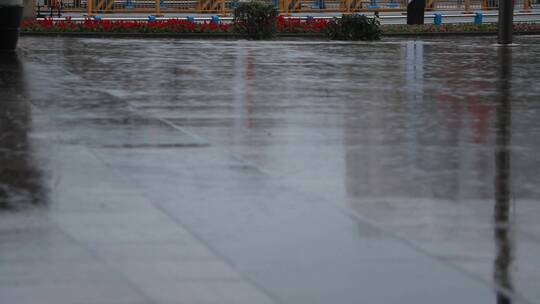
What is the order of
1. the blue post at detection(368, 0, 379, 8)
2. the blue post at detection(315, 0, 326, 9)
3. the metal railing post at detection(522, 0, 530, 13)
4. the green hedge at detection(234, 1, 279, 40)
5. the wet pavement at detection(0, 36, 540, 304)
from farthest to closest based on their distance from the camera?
1. the metal railing post at detection(522, 0, 530, 13)
2. the blue post at detection(315, 0, 326, 9)
3. the blue post at detection(368, 0, 379, 8)
4. the green hedge at detection(234, 1, 279, 40)
5. the wet pavement at detection(0, 36, 540, 304)

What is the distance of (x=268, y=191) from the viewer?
10211mm

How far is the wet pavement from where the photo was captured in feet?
24.3

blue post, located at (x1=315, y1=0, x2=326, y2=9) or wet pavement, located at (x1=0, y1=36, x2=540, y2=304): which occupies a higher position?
blue post, located at (x1=315, y1=0, x2=326, y2=9)

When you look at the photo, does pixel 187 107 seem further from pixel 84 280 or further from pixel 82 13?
pixel 82 13

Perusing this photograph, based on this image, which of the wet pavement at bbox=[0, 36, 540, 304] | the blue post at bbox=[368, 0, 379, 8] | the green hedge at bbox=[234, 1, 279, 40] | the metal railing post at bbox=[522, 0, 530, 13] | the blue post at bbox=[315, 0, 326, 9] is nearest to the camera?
the wet pavement at bbox=[0, 36, 540, 304]

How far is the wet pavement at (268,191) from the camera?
24.3ft

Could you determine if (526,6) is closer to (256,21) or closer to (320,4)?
(320,4)

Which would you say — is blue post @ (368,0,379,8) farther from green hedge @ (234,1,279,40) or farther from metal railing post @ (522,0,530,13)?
green hedge @ (234,1,279,40)

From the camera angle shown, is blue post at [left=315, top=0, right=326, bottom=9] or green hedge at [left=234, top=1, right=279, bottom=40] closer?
green hedge at [left=234, top=1, right=279, bottom=40]

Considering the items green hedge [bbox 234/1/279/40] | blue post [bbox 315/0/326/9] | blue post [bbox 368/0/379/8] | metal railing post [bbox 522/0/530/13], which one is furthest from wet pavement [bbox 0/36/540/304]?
metal railing post [bbox 522/0/530/13]

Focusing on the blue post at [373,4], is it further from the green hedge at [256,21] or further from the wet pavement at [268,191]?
the wet pavement at [268,191]

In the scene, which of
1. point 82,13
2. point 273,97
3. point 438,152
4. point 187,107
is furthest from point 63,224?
point 82,13

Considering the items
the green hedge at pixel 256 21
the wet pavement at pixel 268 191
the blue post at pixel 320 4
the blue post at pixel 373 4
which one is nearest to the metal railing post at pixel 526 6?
the blue post at pixel 373 4

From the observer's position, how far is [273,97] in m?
18.0
